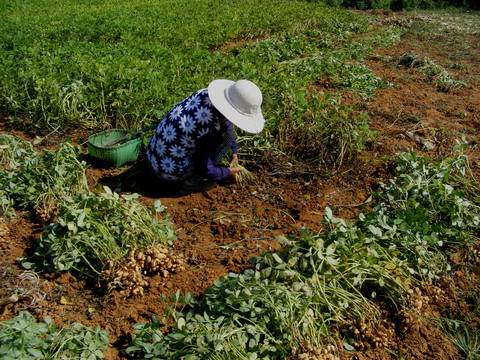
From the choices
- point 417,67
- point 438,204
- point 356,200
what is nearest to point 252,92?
point 356,200

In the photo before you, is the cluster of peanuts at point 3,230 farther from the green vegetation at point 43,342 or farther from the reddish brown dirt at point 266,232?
the green vegetation at point 43,342

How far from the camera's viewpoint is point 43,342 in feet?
5.73

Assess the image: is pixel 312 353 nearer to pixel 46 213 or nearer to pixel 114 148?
pixel 46 213

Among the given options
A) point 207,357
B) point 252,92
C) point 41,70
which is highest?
point 252,92

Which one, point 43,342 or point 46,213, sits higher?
point 43,342

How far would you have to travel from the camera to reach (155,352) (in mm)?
1812

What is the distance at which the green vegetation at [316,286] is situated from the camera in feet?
→ 6.08

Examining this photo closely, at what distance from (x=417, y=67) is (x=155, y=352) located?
7.75m

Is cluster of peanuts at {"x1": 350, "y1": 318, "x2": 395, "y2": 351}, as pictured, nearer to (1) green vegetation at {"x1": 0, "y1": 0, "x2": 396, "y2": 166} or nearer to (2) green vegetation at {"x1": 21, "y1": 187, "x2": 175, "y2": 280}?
(2) green vegetation at {"x1": 21, "y1": 187, "x2": 175, "y2": 280}

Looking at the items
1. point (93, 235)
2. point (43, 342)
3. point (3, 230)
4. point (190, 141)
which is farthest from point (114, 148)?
point (43, 342)

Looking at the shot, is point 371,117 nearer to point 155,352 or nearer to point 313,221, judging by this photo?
point 313,221

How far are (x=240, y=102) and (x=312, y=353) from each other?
185cm

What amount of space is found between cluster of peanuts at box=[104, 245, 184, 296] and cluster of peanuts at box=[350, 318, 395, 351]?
4.10 feet

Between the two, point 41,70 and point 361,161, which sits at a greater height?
point 41,70
